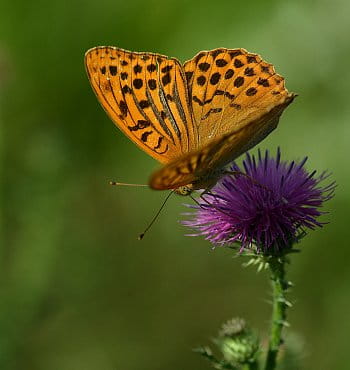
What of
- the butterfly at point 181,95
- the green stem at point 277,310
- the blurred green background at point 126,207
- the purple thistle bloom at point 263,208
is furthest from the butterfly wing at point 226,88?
the blurred green background at point 126,207

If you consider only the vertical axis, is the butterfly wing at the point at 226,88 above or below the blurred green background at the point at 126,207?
above

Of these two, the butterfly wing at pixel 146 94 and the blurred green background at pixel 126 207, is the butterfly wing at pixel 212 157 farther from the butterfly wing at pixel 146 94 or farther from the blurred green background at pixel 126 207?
the blurred green background at pixel 126 207

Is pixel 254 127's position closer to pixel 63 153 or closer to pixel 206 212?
Result: pixel 206 212

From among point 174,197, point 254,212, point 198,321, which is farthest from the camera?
point 174,197

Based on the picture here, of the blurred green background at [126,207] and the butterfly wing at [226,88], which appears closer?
the butterfly wing at [226,88]

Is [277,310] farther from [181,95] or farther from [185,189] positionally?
[181,95]

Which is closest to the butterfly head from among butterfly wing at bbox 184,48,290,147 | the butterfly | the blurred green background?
the butterfly

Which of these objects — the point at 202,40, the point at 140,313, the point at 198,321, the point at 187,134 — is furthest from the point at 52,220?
the point at 202,40

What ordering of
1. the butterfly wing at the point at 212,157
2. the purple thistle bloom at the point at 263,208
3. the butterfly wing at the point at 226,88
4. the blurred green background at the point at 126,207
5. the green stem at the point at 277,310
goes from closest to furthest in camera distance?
the butterfly wing at the point at 212,157 < the green stem at the point at 277,310 < the purple thistle bloom at the point at 263,208 < the butterfly wing at the point at 226,88 < the blurred green background at the point at 126,207
